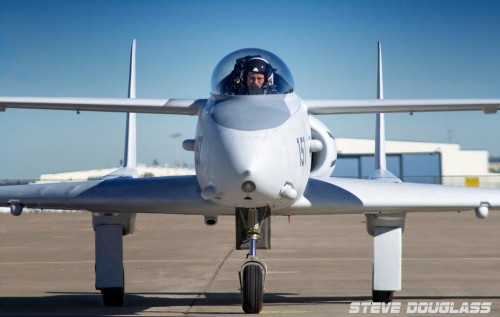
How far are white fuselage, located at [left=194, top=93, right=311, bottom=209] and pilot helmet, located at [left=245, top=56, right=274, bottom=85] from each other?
28cm

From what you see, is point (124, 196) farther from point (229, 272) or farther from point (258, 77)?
point (229, 272)

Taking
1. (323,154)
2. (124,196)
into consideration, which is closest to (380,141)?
(323,154)

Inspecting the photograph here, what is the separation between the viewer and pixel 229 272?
1833 centimetres

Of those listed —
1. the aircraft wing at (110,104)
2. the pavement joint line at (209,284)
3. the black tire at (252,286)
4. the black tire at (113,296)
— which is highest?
the aircraft wing at (110,104)

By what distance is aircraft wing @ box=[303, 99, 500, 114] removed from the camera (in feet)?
39.1

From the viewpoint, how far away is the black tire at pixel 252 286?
10789 millimetres

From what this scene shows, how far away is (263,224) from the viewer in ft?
36.7

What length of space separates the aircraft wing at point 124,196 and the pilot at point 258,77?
147 centimetres

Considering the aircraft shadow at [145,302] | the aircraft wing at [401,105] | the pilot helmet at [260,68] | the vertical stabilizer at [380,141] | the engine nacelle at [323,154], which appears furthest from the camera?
the vertical stabilizer at [380,141]

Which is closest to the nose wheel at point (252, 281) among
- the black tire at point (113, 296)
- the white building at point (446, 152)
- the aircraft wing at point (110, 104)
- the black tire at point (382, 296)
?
the aircraft wing at point (110, 104)

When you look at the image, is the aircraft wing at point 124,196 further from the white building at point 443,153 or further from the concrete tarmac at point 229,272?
the white building at point 443,153

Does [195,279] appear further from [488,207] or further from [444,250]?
[444,250]

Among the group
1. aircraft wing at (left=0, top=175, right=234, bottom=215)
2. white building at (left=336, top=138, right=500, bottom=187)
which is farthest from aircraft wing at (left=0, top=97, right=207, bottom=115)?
white building at (left=336, top=138, right=500, bottom=187)

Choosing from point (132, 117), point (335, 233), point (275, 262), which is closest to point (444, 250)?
point (275, 262)
